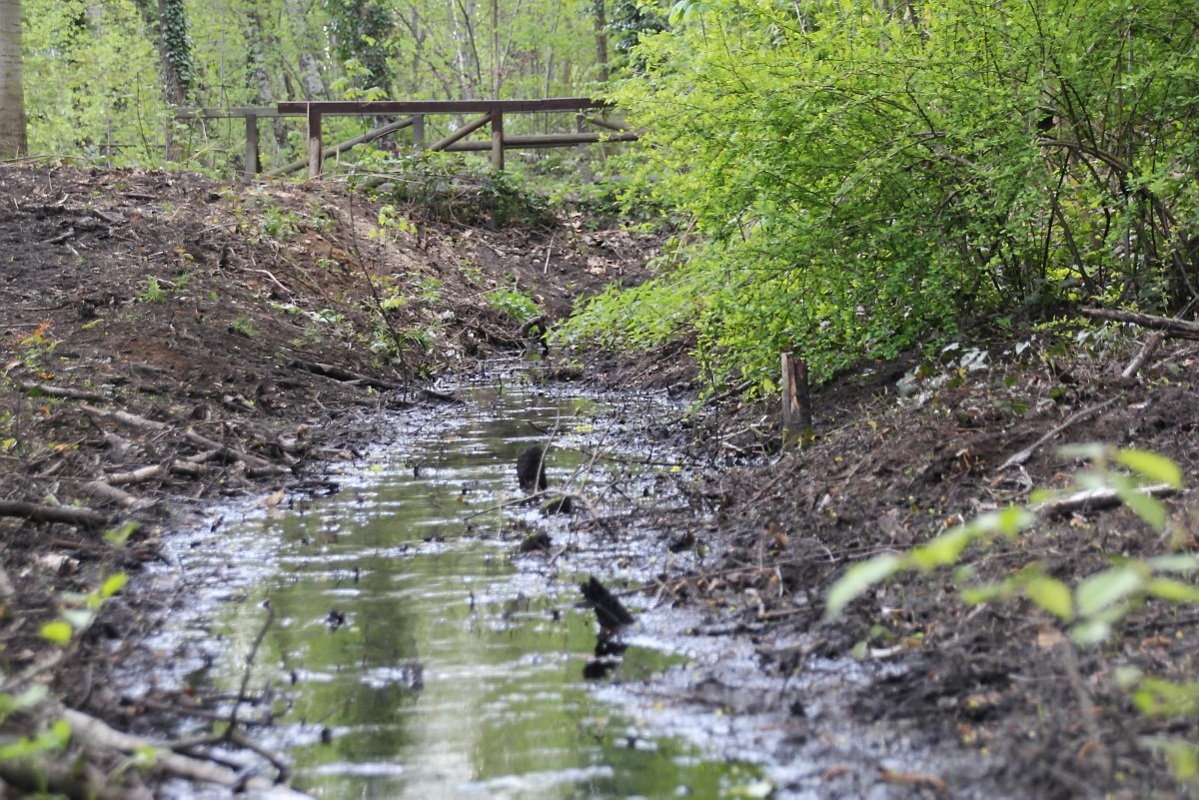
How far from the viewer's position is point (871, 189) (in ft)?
26.1

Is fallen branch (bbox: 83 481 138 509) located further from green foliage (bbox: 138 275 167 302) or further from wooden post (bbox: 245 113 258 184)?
wooden post (bbox: 245 113 258 184)

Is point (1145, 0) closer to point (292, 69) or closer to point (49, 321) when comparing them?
point (49, 321)

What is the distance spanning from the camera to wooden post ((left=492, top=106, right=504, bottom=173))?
19.6 m

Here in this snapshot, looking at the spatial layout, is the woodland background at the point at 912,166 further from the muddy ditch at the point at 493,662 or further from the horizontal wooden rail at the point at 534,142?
the horizontal wooden rail at the point at 534,142

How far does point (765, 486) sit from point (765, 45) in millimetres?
3087

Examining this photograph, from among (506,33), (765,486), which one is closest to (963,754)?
(765,486)

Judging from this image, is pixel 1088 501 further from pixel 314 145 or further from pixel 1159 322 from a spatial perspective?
pixel 314 145

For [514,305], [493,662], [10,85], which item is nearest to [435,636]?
[493,662]

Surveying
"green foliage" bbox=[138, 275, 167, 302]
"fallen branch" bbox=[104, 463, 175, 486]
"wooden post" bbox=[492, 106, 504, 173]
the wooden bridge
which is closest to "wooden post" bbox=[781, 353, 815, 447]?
"fallen branch" bbox=[104, 463, 175, 486]

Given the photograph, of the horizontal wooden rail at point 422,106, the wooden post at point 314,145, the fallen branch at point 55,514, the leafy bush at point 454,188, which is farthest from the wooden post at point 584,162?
the fallen branch at point 55,514

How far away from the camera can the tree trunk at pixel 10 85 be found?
49.9ft

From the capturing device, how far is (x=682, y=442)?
898cm

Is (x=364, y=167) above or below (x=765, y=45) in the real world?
below

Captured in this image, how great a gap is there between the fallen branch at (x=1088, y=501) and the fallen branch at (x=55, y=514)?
15.6 feet
